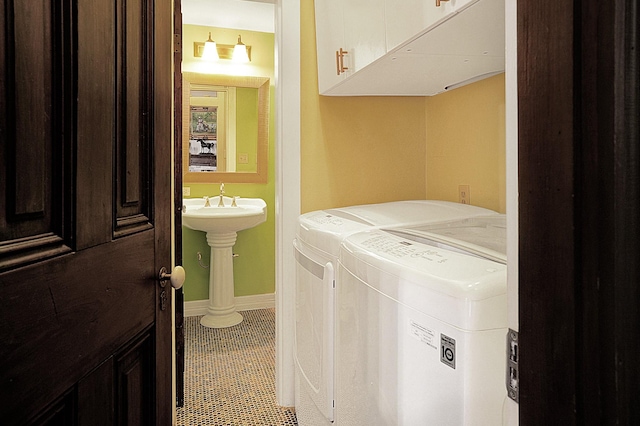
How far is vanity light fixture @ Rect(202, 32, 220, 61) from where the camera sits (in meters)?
3.50

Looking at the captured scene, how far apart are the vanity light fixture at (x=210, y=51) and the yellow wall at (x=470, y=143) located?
6.56ft

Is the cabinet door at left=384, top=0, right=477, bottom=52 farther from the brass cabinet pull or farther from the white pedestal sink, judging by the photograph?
the white pedestal sink

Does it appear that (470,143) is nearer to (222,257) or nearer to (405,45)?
(405,45)

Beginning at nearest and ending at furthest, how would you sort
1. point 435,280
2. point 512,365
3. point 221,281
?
point 512,365 < point 435,280 < point 221,281

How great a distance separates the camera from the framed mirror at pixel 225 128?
354 cm

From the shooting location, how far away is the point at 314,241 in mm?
1646

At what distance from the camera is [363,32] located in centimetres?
155

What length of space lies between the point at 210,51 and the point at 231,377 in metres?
2.48

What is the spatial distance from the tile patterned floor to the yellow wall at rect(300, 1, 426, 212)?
1017mm

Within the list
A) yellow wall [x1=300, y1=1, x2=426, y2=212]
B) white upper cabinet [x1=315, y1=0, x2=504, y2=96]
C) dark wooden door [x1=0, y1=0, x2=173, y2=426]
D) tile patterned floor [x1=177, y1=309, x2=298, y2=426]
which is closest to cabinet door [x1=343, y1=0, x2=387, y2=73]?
white upper cabinet [x1=315, y1=0, x2=504, y2=96]

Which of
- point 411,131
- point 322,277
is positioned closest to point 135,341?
point 322,277

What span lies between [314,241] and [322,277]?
15 cm

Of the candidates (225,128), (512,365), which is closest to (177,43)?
(225,128)

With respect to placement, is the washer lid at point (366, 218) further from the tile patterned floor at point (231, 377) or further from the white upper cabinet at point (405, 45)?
the tile patterned floor at point (231, 377)
